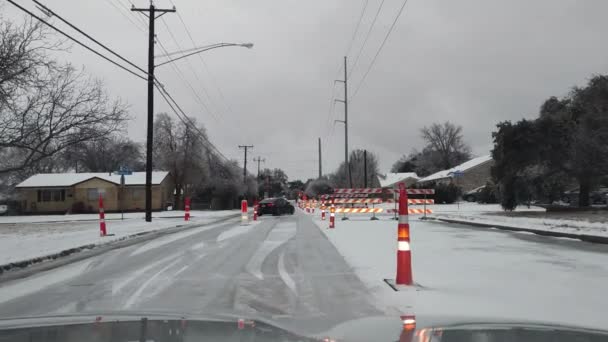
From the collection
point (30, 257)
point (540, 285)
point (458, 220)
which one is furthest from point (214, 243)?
point (458, 220)

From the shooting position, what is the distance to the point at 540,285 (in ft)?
24.9

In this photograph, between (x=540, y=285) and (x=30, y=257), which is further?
(x=30, y=257)

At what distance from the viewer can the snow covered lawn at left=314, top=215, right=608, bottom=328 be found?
596cm

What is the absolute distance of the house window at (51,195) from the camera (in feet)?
185

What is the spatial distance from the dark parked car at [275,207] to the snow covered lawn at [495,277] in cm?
2338

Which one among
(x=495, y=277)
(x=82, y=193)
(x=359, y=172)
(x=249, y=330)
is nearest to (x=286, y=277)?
(x=495, y=277)

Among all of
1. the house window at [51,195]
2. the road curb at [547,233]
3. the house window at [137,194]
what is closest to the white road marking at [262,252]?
the road curb at [547,233]

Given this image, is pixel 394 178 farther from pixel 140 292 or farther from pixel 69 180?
pixel 140 292

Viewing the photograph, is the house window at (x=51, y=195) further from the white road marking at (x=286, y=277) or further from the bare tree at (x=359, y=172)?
the bare tree at (x=359, y=172)

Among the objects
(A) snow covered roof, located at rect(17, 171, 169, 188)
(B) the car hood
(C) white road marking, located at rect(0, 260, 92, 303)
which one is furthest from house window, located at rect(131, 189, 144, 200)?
(B) the car hood

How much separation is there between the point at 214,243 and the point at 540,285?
372 inches

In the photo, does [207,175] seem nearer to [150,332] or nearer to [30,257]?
[30,257]

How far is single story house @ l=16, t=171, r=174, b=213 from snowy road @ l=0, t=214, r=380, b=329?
149 feet

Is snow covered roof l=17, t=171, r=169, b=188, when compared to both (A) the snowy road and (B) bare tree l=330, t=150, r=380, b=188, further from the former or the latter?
(B) bare tree l=330, t=150, r=380, b=188
